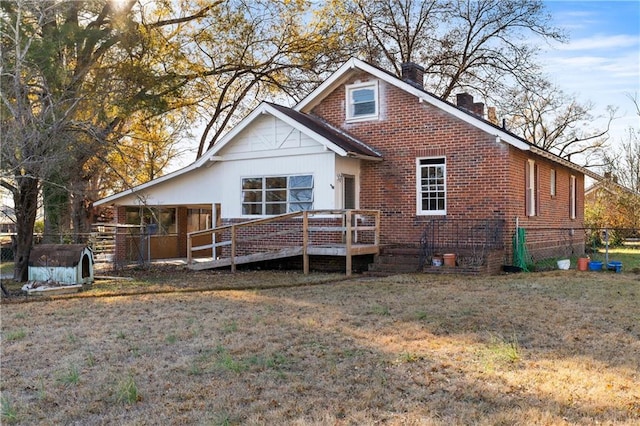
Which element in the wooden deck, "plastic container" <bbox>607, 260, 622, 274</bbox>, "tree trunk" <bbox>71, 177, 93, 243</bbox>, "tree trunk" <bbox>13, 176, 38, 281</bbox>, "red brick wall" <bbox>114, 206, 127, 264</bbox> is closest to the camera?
"tree trunk" <bbox>13, 176, 38, 281</bbox>

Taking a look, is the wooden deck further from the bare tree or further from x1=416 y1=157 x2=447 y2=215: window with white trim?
the bare tree

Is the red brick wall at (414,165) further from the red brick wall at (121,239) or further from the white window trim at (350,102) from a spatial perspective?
the red brick wall at (121,239)

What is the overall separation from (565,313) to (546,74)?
21.6 m

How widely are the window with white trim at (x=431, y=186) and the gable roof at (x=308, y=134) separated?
1311mm

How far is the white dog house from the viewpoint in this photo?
1305 centimetres

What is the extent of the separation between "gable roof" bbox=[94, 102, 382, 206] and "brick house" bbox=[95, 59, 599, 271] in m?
0.04

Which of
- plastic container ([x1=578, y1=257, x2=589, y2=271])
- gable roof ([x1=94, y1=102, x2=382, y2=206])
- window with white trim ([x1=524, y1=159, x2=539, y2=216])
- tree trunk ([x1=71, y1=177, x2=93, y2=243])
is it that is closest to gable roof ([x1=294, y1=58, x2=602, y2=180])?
window with white trim ([x1=524, y1=159, x2=539, y2=216])

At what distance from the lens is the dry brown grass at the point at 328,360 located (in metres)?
4.70

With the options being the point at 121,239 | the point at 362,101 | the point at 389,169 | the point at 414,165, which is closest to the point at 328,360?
the point at 414,165

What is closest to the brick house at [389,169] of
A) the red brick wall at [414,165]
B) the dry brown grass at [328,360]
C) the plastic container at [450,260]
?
the red brick wall at [414,165]

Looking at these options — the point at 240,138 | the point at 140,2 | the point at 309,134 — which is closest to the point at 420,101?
the point at 309,134

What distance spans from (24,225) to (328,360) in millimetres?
11241

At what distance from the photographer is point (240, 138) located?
1766cm

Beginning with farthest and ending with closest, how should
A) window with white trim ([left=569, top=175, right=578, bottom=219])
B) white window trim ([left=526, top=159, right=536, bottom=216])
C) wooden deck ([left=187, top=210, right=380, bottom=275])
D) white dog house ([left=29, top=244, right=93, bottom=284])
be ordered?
1. window with white trim ([left=569, top=175, right=578, bottom=219])
2. white window trim ([left=526, top=159, right=536, bottom=216])
3. wooden deck ([left=187, top=210, right=380, bottom=275])
4. white dog house ([left=29, top=244, right=93, bottom=284])
